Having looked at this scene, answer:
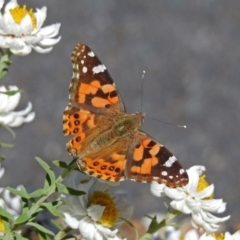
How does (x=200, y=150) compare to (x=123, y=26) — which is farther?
(x=123, y=26)

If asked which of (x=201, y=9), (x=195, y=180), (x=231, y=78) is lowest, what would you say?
(x=231, y=78)

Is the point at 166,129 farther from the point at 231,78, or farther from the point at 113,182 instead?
the point at 113,182

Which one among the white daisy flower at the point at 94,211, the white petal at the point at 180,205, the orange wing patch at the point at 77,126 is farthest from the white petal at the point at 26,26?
the white petal at the point at 180,205

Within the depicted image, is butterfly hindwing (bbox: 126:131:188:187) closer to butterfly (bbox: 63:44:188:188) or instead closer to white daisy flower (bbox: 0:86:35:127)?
butterfly (bbox: 63:44:188:188)

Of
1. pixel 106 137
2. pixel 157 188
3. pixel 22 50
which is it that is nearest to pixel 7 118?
pixel 22 50


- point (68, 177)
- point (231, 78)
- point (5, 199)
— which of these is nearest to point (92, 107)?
point (68, 177)

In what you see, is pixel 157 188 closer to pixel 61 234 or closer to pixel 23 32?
pixel 61 234
